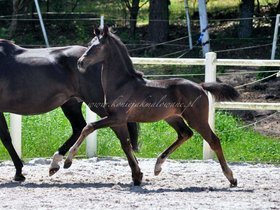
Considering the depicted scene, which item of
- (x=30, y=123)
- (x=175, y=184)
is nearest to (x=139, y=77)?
(x=175, y=184)

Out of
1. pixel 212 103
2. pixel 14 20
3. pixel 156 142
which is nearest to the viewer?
pixel 212 103

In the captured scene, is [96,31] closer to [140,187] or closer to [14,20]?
[140,187]

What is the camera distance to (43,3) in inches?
926

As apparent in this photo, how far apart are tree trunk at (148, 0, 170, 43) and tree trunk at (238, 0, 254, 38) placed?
1.90m

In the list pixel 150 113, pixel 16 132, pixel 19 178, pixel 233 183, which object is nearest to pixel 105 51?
pixel 150 113

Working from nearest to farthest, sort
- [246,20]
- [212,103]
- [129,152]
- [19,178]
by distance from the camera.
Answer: [129,152] → [19,178] → [212,103] → [246,20]

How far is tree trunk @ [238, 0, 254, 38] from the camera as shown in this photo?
19981mm

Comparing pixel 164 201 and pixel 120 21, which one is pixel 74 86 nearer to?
pixel 164 201

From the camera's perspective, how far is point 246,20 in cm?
1970

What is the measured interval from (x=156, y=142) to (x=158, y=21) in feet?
30.3

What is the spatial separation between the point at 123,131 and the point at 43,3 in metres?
15.7

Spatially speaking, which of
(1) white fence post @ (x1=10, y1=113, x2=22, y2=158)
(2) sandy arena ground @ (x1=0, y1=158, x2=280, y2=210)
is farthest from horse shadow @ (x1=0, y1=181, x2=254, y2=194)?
(1) white fence post @ (x1=10, y1=113, x2=22, y2=158)

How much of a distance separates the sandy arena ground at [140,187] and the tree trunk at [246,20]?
32.9 feet

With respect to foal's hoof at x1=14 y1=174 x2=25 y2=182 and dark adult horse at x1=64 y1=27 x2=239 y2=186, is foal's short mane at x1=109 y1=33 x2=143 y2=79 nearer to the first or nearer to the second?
dark adult horse at x1=64 y1=27 x2=239 y2=186
